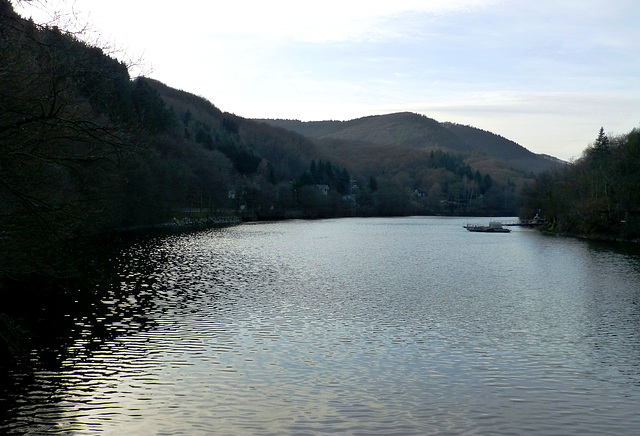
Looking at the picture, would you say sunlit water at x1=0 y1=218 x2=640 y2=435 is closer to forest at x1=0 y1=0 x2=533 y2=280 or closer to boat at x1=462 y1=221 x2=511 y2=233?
forest at x1=0 y1=0 x2=533 y2=280

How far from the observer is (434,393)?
1570 centimetres

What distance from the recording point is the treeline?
249 ft

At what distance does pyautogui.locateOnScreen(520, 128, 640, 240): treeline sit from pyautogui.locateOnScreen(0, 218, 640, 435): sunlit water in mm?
42527

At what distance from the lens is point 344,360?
61.8ft

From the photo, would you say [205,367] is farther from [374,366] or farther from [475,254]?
[475,254]

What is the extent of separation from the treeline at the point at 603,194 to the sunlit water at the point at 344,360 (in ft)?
140

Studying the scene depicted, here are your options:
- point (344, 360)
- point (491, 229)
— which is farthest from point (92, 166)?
point (491, 229)

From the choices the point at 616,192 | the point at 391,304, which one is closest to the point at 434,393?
the point at 391,304

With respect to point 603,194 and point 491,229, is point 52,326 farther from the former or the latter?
point 491,229

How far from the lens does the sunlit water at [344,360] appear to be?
45.2 feet

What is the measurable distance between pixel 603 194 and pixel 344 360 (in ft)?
252

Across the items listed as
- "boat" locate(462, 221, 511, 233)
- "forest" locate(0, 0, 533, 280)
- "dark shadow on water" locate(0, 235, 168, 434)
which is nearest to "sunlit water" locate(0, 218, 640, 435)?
"dark shadow on water" locate(0, 235, 168, 434)

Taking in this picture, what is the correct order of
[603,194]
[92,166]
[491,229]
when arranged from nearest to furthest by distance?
[92,166], [603,194], [491,229]

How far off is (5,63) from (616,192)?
8054cm
